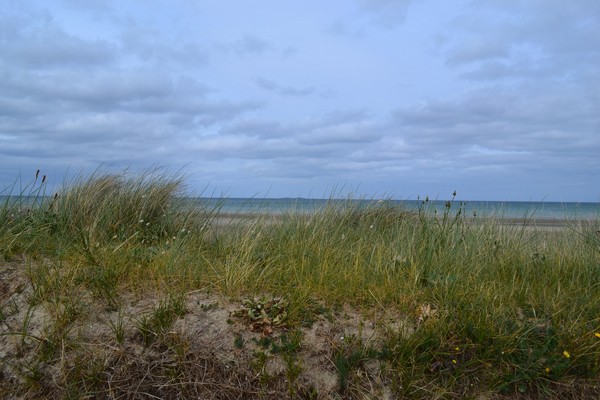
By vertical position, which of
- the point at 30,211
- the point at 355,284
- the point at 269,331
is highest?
the point at 30,211

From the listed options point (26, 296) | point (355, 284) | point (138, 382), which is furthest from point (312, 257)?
point (26, 296)

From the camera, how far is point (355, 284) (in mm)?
4586

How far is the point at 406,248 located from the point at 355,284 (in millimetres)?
1121

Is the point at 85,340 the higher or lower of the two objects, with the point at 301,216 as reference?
lower

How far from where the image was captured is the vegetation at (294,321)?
3754mm

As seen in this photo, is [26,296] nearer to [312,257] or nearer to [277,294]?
[277,294]

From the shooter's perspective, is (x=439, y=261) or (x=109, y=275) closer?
(x=109, y=275)

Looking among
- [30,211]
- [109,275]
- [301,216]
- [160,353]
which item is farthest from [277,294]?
[30,211]

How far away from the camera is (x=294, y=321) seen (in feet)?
13.4

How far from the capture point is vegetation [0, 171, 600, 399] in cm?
375

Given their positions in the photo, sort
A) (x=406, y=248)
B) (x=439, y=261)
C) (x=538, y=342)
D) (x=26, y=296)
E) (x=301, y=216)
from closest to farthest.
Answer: (x=538, y=342) → (x=26, y=296) → (x=439, y=261) → (x=406, y=248) → (x=301, y=216)

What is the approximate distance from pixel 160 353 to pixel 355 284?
1.65 metres

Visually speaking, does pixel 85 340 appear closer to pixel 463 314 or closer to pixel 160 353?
pixel 160 353

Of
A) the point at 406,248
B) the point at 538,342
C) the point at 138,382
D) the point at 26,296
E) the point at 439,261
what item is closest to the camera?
the point at 138,382
